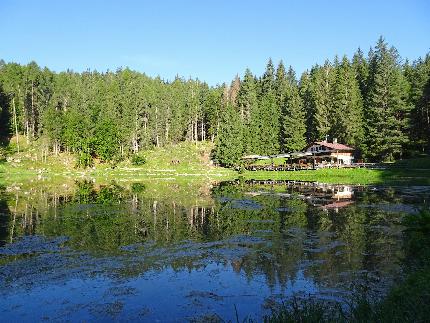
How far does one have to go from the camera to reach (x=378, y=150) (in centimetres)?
A: 7906

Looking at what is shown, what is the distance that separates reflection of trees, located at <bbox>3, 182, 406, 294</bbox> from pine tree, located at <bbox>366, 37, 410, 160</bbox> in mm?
41169

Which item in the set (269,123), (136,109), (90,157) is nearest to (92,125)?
(90,157)

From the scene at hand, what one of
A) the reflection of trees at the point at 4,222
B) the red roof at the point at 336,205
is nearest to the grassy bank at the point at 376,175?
the red roof at the point at 336,205

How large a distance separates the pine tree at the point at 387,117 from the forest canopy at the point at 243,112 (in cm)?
21

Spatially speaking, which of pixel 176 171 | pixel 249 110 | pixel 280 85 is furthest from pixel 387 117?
pixel 280 85

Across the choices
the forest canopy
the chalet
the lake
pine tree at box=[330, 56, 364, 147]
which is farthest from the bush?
the lake

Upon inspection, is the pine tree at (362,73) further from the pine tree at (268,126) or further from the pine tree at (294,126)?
the pine tree at (268,126)

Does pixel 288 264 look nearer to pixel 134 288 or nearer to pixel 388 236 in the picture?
pixel 134 288

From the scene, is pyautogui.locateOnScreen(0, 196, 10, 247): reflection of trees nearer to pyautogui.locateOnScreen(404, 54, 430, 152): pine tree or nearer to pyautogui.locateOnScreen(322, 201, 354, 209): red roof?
pyautogui.locateOnScreen(322, 201, 354, 209): red roof

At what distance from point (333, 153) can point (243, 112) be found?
37.5 metres

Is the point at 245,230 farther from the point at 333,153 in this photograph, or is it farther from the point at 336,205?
the point at 333,153

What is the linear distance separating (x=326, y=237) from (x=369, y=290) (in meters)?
9.20

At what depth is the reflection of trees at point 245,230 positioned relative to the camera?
17.5 metres

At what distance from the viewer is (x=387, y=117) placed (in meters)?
78.4
